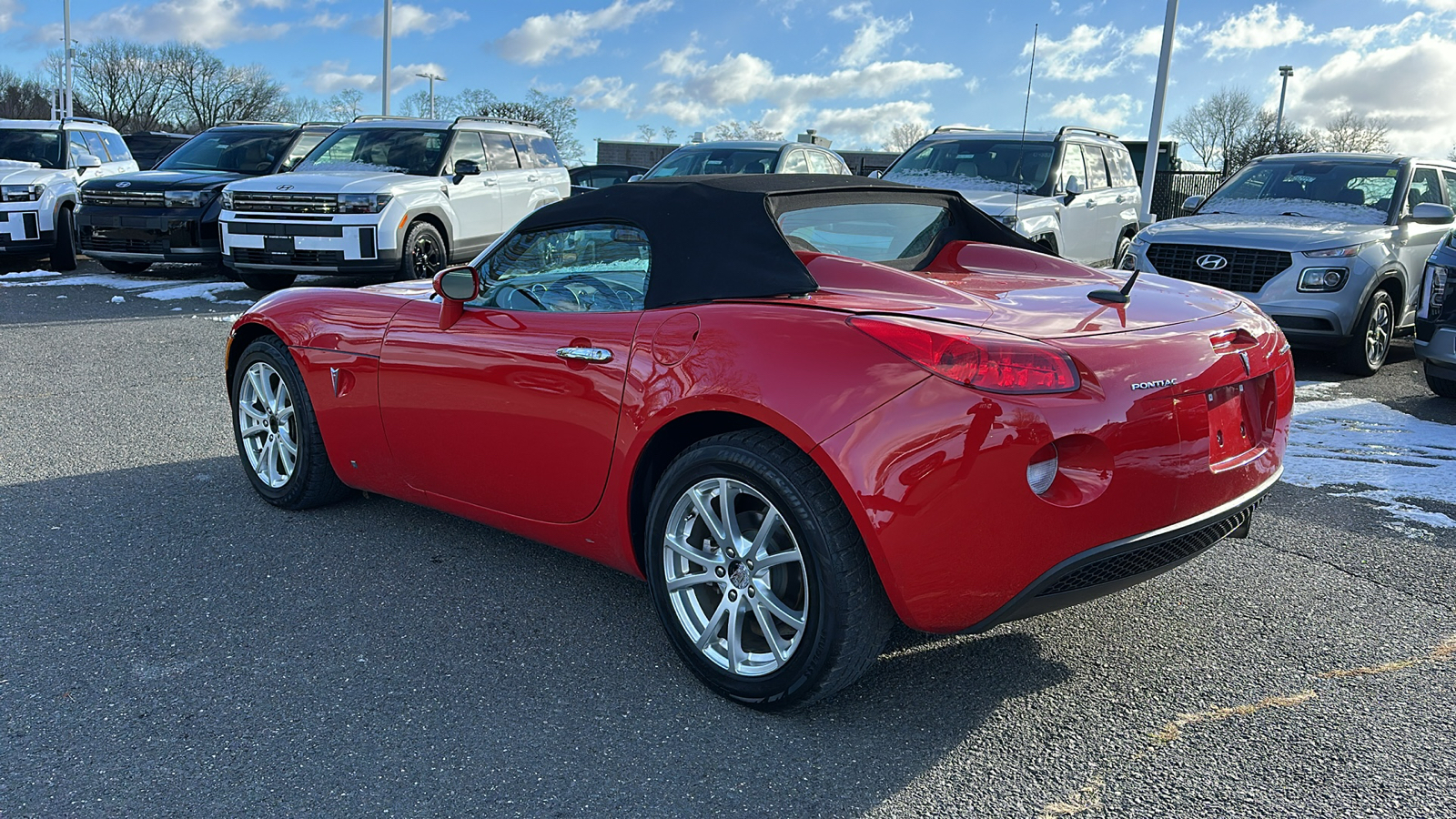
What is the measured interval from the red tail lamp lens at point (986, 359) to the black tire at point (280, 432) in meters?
2.74

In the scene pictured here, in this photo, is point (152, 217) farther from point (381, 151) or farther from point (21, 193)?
point (381, 151)

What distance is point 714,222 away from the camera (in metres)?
3.38

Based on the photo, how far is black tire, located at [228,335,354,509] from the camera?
4.57 meters

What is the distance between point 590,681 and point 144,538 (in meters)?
2.21

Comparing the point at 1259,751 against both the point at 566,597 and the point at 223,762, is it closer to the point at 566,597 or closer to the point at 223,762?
the point at 566,597

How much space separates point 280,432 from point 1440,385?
7.03 m

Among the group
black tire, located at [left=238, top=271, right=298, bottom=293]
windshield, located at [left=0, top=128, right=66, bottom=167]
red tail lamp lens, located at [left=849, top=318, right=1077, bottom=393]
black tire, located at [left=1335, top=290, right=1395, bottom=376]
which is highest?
windshield, located at [left=0, top=128, right=66, bottom=167]

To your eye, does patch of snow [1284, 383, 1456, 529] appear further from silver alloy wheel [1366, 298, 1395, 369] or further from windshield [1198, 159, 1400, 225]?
windshield [1198, 159, 1400, 225]

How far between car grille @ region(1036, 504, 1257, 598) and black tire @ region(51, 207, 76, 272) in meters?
14.7

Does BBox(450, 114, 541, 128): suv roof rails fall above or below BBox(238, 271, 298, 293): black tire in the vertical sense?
above

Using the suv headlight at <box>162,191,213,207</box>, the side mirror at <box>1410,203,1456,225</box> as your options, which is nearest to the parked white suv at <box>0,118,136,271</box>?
the suv headlight at <box>162,191,213,207</box>

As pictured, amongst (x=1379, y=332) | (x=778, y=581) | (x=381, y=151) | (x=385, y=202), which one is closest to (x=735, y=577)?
(x=778, y=581)

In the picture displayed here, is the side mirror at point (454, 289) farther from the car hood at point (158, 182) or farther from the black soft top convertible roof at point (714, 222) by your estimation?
the car hood at point (158, 182)

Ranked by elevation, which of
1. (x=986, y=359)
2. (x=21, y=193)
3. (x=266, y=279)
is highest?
(x=21, y=193)
